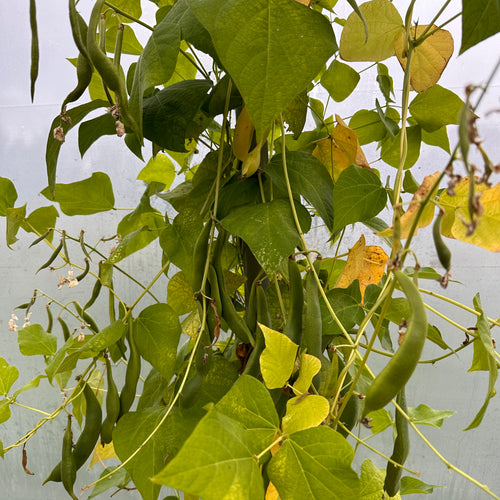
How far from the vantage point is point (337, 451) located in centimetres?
22

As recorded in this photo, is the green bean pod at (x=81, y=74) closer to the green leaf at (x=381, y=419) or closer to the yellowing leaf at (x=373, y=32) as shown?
the yellowing leaf at (x=373, y=32)

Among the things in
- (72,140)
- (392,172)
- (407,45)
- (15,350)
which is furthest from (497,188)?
(15,350)

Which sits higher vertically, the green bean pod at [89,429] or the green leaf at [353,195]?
the green leaf at [353,195]

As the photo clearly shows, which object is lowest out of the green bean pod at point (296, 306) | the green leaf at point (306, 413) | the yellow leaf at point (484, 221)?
the green leaf at point (306, 413)

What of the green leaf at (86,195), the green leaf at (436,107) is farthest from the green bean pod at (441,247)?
the green leaf at (86,195)

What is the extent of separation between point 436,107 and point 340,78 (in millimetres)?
94

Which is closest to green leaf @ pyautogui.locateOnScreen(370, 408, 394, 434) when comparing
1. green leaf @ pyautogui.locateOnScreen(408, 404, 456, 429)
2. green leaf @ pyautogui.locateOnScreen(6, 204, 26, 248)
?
green leaf @ pyautogui.locateOnScreen(408, 404, 456, 429)

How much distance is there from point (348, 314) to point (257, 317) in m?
0.07

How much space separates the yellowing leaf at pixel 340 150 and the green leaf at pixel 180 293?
148 mm

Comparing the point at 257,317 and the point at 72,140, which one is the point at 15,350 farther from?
the point at 257,317

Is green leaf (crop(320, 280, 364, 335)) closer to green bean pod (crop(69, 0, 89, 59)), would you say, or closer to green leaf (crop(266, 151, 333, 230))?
green leaf (crop(266, 151, 333, 230))

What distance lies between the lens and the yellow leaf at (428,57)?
33 centimetres

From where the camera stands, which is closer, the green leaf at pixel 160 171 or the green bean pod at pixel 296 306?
the green bean pod at pixel 296 306

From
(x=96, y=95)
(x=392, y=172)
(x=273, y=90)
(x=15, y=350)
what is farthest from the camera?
(x=15, y=350)
